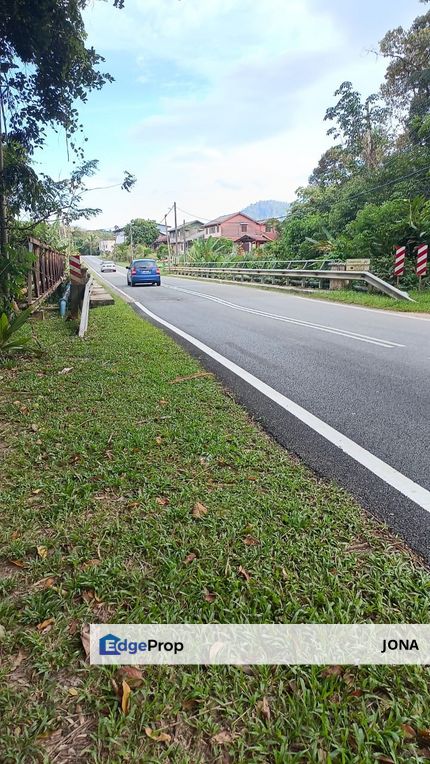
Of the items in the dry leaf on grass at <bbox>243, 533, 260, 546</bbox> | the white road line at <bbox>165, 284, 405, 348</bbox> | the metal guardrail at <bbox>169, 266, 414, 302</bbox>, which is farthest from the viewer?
the metal guardrail at <bbox>169, 266, 414, 302</bbox>

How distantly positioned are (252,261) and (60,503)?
2549 centimetres

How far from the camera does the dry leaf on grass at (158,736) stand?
140 centimetres

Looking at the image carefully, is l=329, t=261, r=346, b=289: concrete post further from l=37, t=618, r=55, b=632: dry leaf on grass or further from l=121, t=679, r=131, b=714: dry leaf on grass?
l=121, t=679, r=131, b=714: dry leaf on grass

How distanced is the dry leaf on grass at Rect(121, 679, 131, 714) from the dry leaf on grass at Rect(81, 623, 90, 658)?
21 centimetres

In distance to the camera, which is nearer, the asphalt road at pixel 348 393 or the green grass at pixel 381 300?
the asphalt road at pixel 348 393

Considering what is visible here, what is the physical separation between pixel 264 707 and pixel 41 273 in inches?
434

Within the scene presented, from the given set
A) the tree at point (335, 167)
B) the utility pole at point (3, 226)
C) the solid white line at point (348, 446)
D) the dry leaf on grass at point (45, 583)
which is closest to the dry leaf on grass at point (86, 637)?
the dry leaf on grass at point (45, 583)

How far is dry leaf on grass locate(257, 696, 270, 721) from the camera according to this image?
1463mm

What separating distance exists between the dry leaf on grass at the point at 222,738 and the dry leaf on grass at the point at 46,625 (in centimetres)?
76

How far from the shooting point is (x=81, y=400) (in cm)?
440

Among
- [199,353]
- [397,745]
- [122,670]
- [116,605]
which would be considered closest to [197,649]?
[122,670]

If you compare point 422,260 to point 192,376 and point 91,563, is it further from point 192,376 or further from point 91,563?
point 91,563

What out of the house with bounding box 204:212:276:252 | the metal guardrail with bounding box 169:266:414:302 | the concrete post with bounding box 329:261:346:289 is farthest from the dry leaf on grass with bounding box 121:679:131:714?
the house with bounding box 204:212:276:252
